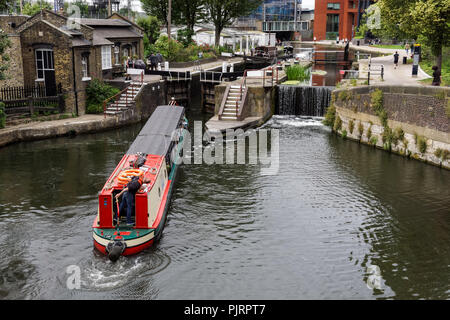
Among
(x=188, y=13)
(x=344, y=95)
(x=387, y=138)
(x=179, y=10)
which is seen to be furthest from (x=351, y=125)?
(x=179, y=10)

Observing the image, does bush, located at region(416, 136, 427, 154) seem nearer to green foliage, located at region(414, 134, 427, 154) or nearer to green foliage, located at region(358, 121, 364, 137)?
green foliage, located at region(414, 134, 427, 154)

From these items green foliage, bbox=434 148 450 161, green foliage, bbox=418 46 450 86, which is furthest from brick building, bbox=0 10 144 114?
green foliage, bbox=418 46 450 86

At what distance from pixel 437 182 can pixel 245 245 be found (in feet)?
36.8

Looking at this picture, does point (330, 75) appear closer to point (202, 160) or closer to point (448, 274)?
point (202, 160)

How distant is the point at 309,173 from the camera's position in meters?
24.4

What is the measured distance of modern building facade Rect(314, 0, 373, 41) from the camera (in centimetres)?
10400

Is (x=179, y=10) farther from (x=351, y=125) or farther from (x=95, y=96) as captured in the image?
(x=351, y=125)

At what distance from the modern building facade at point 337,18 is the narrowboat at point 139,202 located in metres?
90.1

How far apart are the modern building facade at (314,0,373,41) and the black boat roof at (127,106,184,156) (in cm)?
8518

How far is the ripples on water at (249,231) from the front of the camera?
47.7ft

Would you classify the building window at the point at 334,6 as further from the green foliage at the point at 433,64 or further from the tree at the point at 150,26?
the green foliage at the point at 433,64
